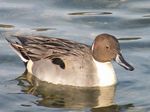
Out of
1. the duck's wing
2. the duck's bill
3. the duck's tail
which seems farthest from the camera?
the duck's tail

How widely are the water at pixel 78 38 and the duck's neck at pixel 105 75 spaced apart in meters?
0.13

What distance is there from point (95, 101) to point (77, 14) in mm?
3670

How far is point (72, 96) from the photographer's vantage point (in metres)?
10.1

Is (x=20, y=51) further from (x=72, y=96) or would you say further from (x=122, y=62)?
(x=122, y=62)

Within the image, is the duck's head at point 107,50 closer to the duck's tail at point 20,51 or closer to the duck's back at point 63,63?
the duck's back at point 63,63

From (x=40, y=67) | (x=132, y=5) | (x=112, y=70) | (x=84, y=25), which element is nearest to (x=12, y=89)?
(x=40, y=67)

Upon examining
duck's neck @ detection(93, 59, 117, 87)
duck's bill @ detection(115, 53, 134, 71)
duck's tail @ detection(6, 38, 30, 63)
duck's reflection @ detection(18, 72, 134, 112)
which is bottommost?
duck's reflection @ detection(18, 72, 134, 112)

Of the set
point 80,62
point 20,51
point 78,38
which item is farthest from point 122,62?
point 78,38

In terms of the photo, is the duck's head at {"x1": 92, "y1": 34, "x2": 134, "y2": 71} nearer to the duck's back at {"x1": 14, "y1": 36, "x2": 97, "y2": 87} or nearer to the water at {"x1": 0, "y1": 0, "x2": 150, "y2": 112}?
the duck's back at {"x1": 14, "y1": 36, "x2": 97, "y2": 87}

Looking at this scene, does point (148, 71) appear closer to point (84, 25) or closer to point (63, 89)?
point (63, 89)

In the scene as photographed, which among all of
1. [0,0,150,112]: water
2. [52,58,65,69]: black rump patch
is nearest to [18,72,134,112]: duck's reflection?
[0,0,150,112]: water

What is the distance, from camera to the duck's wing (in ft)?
34.4

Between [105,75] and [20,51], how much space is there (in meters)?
1.43

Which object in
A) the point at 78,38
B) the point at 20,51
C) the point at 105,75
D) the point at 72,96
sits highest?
the point at 78,38
